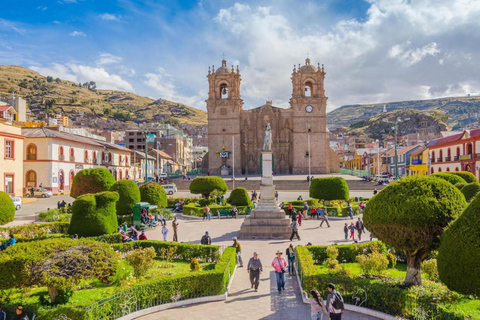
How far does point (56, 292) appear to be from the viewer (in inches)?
331

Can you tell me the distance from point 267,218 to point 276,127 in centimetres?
4862

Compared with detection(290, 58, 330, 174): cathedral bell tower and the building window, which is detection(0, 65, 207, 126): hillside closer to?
detection(290, 58, 330, 174): cathedral bell tower

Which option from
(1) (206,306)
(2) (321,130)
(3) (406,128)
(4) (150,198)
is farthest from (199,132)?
(1) (206,306)

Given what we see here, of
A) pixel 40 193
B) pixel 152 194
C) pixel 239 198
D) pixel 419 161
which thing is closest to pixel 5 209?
pixel 152 194

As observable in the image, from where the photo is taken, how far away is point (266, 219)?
19.2 m

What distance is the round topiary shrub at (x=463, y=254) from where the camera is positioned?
6.41 metres

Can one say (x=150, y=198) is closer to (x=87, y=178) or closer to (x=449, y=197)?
(x=87, y=178)

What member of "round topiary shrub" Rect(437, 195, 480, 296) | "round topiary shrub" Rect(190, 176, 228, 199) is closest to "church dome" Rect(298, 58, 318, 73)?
"round topiary shrub" Rect(190, 176, 228, 199)

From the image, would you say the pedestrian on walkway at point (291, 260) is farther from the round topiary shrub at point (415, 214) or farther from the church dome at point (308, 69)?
the church dome at point (308, 69)

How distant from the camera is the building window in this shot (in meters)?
31.6

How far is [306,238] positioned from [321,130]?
47664 millimetres

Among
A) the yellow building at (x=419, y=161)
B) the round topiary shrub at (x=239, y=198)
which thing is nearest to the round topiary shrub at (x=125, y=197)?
the round topiary shrub at (x=239, y=198)

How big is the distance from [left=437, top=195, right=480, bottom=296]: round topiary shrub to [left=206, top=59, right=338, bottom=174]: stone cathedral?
56616 millimetres

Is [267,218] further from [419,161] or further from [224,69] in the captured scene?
[224,69]
